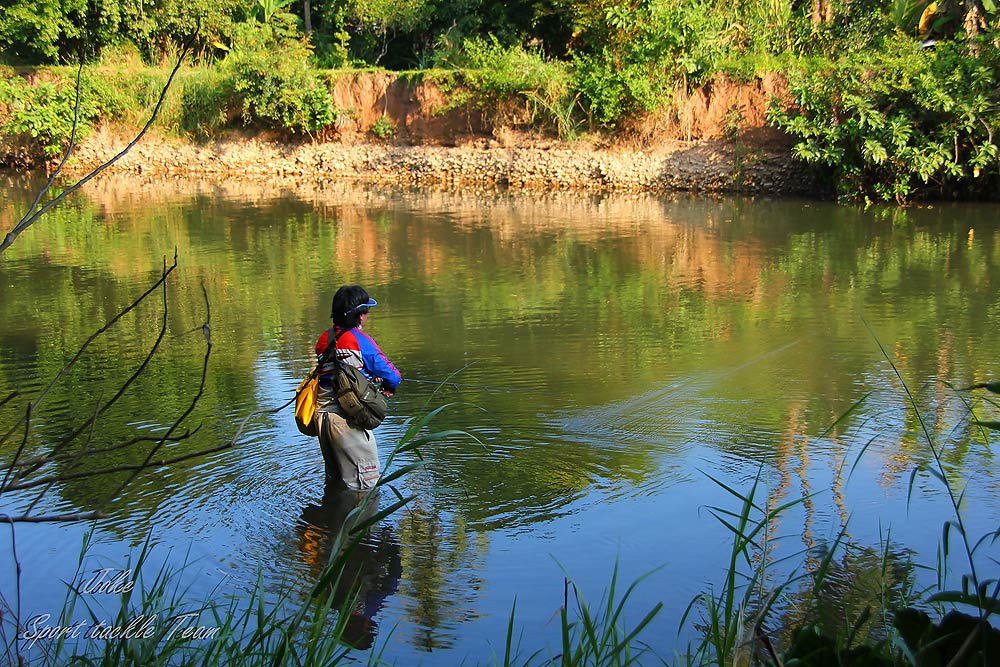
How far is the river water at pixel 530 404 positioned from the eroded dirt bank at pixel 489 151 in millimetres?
6084

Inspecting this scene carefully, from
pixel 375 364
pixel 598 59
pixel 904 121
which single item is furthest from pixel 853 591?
pixel 598 59

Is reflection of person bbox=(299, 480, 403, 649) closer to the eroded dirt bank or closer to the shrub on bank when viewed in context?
the shrub on bank

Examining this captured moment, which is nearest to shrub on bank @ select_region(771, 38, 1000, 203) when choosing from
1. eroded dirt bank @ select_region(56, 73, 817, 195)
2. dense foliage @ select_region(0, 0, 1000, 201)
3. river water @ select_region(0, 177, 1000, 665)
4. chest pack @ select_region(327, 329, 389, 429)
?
dense foliage @ select_region(0, 0, 1000, 201)

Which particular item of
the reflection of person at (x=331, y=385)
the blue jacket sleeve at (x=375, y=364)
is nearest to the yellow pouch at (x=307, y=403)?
the reflection of person at (x=331, y=385)

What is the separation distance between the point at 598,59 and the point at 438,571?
2166 centimetres

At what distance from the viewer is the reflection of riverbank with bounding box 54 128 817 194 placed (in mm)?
23500

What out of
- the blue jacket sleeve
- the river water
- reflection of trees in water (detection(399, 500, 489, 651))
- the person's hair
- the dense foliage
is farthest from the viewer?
the dense foliage

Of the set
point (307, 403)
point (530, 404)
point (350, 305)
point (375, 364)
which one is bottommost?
point (530, 404)

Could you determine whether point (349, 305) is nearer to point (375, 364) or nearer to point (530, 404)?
point (375, 364)

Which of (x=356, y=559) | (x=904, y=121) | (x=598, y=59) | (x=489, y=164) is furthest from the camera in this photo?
(x=489, y=164)

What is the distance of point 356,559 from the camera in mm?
5762

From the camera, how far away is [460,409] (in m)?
8.19

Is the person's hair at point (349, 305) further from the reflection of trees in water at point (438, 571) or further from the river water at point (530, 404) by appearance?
the reflection of trees in water at point (438, 571)

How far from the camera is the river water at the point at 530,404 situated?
5578 millimetres
